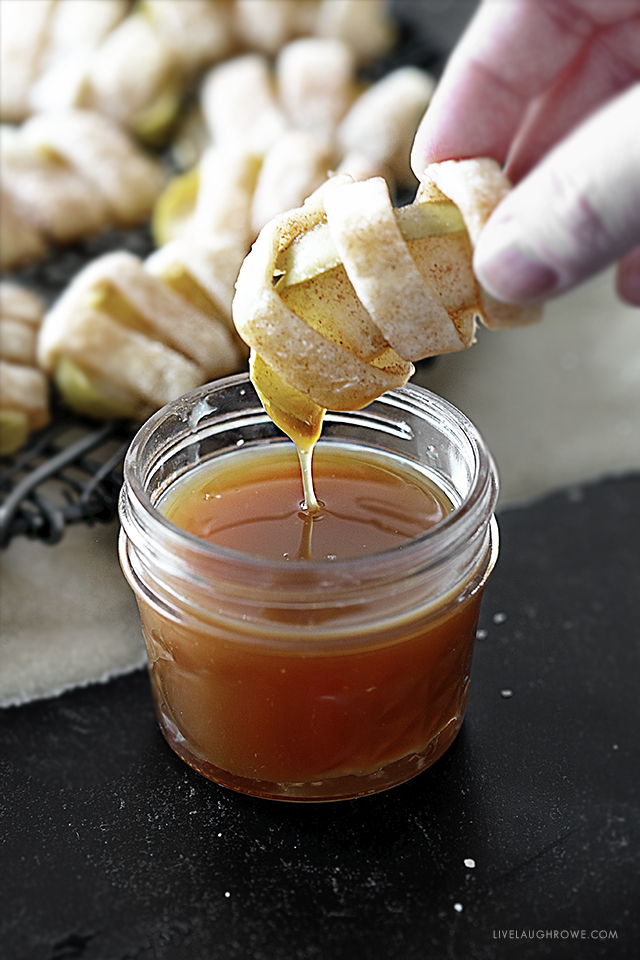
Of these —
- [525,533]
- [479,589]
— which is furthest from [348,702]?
[525,533]

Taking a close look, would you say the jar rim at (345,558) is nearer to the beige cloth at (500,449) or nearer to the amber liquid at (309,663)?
the amber liquid at (309,663)

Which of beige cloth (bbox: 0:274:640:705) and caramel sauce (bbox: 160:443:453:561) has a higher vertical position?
caramel sauce (bbox: 160:443:453:561)

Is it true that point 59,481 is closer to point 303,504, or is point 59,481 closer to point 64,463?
point 64,463

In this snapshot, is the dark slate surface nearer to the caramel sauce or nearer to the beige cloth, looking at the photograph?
the beige cloth

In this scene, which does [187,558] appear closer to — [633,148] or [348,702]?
[348,702]

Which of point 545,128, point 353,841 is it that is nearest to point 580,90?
point 545,128

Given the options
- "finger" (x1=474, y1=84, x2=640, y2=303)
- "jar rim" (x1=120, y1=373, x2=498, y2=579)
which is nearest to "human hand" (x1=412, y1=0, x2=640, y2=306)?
"finger" (x1=474, y1=84, x2=640, y2=303)

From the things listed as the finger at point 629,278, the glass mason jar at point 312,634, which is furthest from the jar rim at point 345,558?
the finger at point 629,278
